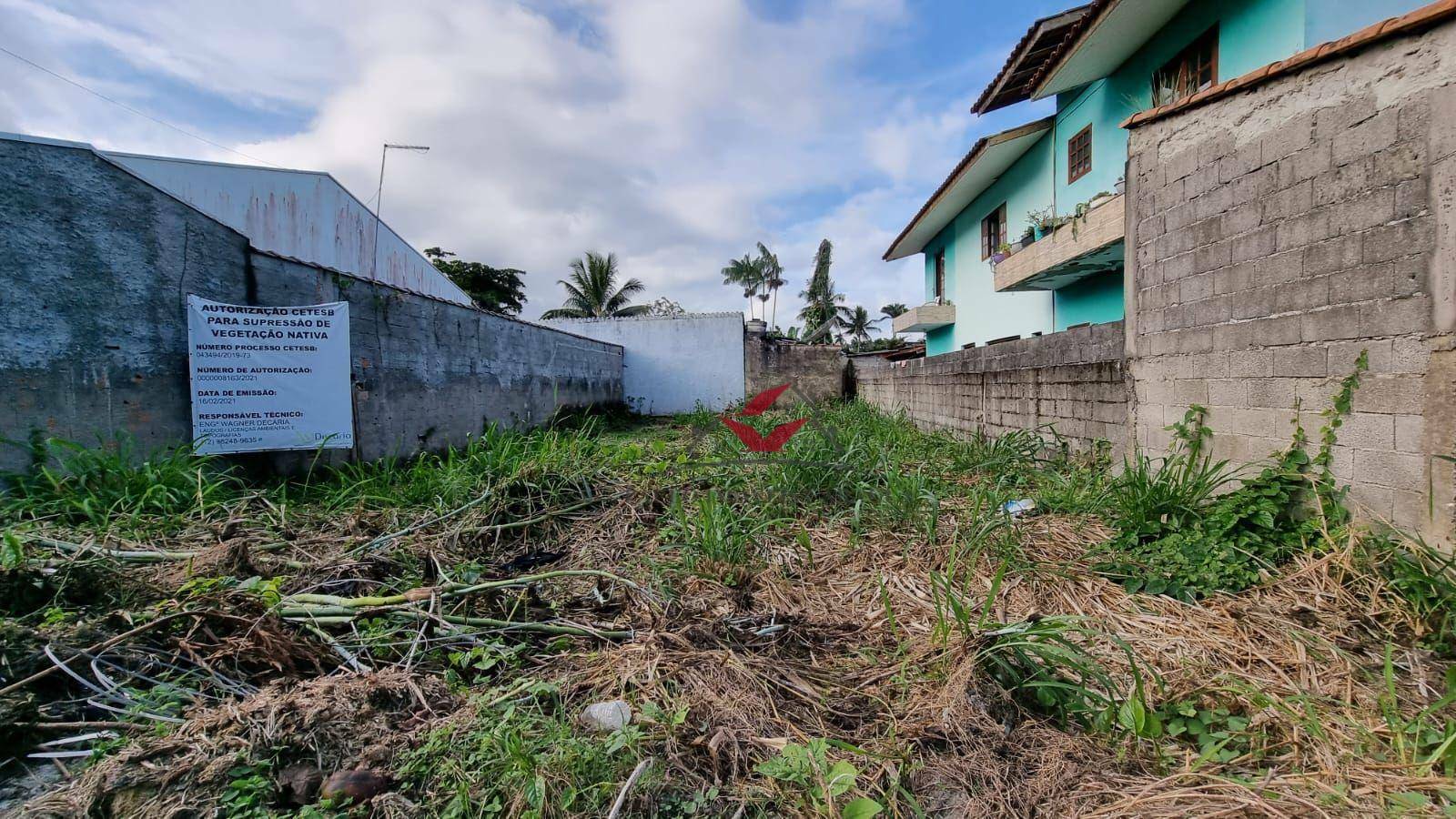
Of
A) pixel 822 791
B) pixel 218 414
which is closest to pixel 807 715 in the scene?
pixel 822 791

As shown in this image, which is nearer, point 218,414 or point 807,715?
point 807,715

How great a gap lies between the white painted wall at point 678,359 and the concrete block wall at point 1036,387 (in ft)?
18.6

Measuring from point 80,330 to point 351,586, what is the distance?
2732 mm

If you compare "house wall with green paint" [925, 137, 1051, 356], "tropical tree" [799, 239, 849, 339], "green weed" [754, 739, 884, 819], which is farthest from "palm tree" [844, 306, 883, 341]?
"green weed" [754, 739, 884, 819]

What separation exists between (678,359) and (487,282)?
1618 centimetres

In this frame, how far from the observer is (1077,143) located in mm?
8398

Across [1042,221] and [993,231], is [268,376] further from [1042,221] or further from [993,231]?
[993,231]

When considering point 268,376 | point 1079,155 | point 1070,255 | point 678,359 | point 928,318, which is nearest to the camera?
point 268,376

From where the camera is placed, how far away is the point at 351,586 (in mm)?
2201

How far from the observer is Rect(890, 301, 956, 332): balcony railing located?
13070 millimetres

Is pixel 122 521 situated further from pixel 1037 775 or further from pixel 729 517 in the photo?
pixel 1037 775

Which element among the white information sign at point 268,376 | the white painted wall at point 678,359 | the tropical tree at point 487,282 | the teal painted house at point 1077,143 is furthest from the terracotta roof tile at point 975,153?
the tropical tree at point 487,282

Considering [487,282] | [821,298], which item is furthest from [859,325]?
[487,282]

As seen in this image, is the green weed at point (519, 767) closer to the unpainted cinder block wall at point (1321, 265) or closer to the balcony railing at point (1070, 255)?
the unpainted cinder block wall at point (1321, 265)
